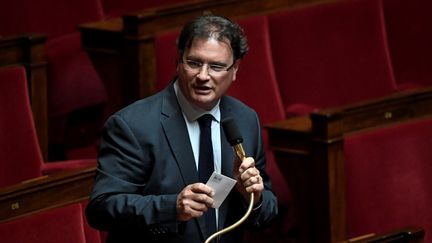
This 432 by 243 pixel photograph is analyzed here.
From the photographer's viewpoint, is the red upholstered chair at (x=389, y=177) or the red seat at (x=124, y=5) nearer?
the red upholstered chair at (x=389, y=177)

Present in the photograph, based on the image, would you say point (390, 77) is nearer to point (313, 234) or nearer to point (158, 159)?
point (313, 234)

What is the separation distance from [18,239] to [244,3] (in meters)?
0.36

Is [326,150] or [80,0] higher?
[80,0]

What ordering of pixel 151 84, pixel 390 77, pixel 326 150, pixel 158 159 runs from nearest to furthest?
pixel 158 159
pixel 326 150
pixel 151 84
pixel 390 77

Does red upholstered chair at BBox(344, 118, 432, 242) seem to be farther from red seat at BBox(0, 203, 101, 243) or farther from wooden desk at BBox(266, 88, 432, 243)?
red seat at BBox(0, 203, 101, 243)

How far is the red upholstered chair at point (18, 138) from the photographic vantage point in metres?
0.76

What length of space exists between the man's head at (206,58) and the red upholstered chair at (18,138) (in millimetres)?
274

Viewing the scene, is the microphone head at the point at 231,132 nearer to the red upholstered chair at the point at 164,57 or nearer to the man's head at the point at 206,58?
the man's head at the point at 206,58

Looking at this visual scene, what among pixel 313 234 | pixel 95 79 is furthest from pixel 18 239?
pixel 95 79

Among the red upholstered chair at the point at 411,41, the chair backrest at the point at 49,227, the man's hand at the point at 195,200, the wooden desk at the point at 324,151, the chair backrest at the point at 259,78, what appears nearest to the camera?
the man's hand at the point at 195,200

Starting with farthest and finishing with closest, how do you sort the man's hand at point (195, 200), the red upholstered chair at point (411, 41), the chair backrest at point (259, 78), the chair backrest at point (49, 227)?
1. the red upholstered chair at point (411, 41)
2. the chair backrest at point (259, 78)
3. the chair backrest at point (49, 227)
4. the man's hand at point (195, 200)

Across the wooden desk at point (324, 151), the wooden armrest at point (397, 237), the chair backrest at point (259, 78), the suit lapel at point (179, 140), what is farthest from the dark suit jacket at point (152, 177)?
the chair backrest at point (259, 78)

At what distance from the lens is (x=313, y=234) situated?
2.53ft

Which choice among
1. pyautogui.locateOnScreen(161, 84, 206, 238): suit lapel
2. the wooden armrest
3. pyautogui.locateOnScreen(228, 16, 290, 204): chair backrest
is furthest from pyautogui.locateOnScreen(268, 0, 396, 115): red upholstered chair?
pyautogui.locateOnScreen(161, 84, 206, 238): suit lapel
